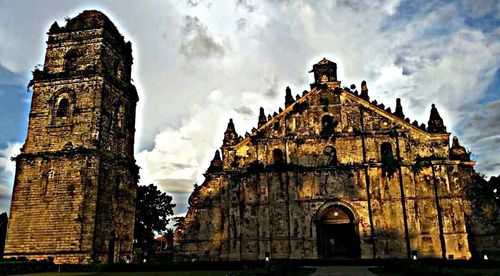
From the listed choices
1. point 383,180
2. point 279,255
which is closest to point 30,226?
point 279,255

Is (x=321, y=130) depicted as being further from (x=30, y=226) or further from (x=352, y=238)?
(x=30, y=226)

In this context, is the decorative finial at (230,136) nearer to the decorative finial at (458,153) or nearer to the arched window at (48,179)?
the arched window at (48,179)

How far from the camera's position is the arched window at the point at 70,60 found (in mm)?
34312

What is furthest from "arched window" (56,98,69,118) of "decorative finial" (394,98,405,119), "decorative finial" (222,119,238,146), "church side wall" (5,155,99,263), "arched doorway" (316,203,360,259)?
"decorative finial" (394,98,405,119)

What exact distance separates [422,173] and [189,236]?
18205 mm

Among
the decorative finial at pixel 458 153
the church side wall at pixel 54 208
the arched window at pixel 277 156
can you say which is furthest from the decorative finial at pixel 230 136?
the decorative finial at pixel 458 153

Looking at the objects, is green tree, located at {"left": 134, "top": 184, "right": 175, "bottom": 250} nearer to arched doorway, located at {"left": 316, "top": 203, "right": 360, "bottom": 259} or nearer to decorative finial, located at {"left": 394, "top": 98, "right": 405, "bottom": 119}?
arched doorway, located at {"left": 316, "top": 203, "right": 360, "bottom": 259}

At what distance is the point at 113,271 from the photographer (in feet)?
86.4

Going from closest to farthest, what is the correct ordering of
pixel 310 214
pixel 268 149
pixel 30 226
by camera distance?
pixel 30 226 < pixel 310 214 < pixel 268 149

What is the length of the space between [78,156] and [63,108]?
4804 mm

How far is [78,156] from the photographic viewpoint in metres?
31.2

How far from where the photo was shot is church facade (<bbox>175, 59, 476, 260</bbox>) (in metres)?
30.9

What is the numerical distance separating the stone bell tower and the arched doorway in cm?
1524

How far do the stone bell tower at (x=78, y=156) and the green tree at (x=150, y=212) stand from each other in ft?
81.3
